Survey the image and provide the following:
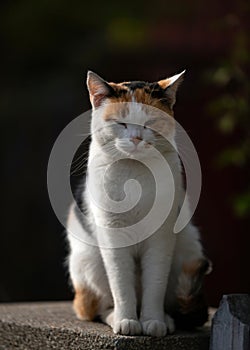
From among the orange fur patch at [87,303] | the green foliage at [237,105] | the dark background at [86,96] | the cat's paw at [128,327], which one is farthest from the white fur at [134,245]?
the dark background at [86,96]

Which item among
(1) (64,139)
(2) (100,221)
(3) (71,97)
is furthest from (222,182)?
(2) (100,221)

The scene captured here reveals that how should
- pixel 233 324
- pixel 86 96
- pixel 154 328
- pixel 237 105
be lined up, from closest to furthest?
pixel 233 324 < pixel 154 328 < pixel 237 105 < pixel 86 96

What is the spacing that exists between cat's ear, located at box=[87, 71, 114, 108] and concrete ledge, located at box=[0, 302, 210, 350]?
0.69 metres

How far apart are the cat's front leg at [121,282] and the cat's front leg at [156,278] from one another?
0.04 m

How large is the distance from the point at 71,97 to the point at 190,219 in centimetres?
306

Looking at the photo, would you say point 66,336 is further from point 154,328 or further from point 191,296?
point 191,296

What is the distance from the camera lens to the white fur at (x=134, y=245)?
1.90 meters

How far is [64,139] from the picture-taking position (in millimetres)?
2375

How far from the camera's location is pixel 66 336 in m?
2.04

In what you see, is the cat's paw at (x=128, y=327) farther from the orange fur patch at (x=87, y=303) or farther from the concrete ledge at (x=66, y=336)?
the orange fur patch at (x=87, y=303)

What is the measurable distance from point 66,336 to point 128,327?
0.76 feet

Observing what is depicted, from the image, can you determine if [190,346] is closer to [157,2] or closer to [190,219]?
[190,219]

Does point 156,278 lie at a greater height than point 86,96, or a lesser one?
lesser

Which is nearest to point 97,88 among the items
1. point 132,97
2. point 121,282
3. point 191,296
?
point 132,97
